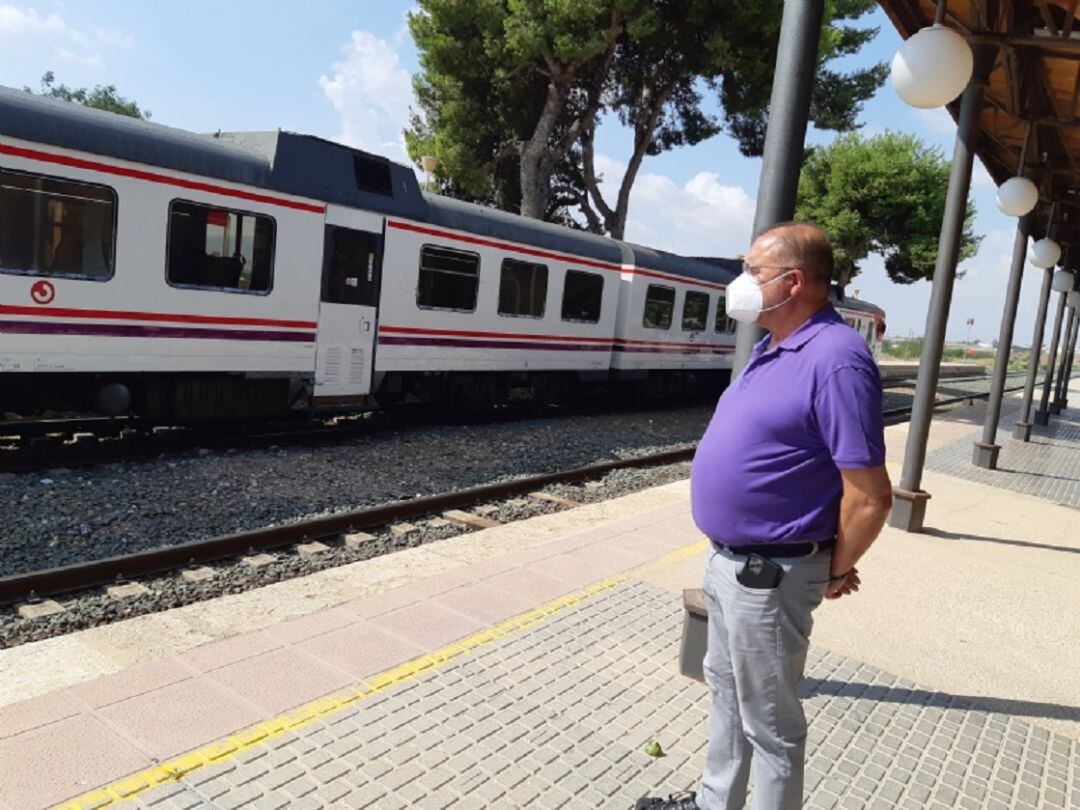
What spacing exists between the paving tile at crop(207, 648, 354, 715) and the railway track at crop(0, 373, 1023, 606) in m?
1.93

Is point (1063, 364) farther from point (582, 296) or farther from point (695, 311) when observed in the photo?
point (582, 296)

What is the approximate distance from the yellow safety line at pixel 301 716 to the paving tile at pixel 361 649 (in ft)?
0.23

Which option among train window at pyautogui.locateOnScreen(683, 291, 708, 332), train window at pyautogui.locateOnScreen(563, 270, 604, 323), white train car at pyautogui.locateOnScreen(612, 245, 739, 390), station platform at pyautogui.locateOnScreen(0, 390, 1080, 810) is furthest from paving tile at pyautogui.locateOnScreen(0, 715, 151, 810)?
train window at pyautogui.locateOnScreen(683, 291, 708, 332)

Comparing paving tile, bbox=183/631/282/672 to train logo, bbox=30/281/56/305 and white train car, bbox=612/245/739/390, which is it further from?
white train car, bbox=612/245/739/390

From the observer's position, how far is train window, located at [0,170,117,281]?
7039 mm

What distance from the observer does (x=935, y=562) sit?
6352mm

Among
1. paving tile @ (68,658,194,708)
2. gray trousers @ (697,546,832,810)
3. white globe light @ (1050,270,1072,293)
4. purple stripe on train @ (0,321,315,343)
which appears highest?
white globe light @ (1050,270,1072,293)

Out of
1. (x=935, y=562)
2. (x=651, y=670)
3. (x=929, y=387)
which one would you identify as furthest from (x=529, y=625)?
(x=929, y=387)

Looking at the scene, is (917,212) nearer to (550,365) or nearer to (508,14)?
(508,14)

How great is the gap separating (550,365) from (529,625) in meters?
9.80

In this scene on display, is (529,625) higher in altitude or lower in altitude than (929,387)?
lower

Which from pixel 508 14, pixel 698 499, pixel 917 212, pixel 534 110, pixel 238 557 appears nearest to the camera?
pixel 698 499

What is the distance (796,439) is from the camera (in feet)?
7.45

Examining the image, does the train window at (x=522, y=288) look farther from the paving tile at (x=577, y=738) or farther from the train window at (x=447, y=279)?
the paving tile at (x=577, y=738)
